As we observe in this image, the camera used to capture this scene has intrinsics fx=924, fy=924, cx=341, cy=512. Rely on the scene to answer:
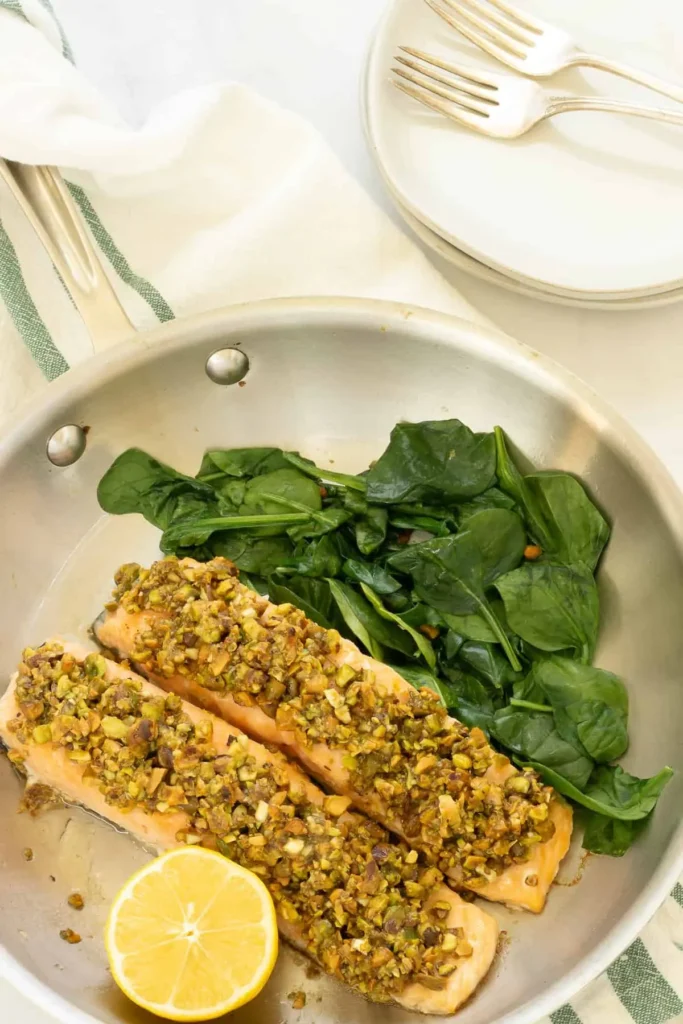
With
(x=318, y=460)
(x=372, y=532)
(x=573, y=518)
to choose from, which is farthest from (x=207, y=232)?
(x=573, y=518)

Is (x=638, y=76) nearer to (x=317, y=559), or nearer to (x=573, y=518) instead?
(x=573, y=518)

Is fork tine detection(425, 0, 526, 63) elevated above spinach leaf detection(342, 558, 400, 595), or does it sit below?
above

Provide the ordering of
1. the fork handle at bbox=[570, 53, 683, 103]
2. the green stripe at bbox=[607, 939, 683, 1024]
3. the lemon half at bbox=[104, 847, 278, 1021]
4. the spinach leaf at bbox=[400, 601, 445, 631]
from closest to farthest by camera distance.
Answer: the lemon half at bbox=[104, 847, 278, 1021]
the green stripe at bbox=[607, 939, 683, 1024]
the spinach leaf at bbox=[400, 601, 445, 631]
the fork handle at bbox=[570, 53, 683, 103]

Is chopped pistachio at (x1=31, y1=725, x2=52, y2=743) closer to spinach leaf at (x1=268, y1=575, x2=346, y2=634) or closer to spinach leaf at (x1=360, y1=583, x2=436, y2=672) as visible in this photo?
spinach leaf at (x1=268, y1=575, x2=346, y2=634)

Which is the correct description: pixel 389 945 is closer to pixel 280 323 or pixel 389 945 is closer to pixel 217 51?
pixel 280 323

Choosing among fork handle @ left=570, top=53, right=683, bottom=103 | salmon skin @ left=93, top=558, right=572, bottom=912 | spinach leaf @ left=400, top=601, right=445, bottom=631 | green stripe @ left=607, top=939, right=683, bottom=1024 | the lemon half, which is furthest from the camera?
fork handle @ left=570, top=53, right=683, bottom=103

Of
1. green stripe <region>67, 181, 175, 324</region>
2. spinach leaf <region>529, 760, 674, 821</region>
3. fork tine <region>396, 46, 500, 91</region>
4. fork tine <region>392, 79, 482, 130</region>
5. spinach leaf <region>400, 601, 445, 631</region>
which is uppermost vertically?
fork tine <region>396, 46, 500, 91</region>

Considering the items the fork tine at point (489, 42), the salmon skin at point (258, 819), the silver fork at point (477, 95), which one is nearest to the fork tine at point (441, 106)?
the silver fork at point (477, 95)

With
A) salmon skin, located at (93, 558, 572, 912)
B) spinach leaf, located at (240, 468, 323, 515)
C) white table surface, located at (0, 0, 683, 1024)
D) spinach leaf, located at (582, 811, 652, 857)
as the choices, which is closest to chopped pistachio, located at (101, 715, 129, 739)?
salmon skin, located at (93, 558, 572, 912)
